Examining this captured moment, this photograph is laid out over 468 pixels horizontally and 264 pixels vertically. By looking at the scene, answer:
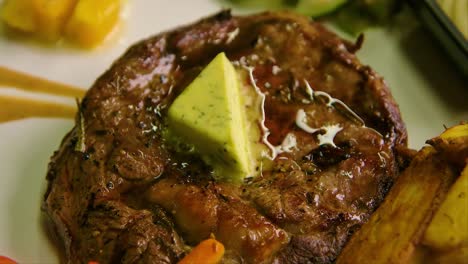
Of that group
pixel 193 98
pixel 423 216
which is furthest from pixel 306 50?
pixel 423 216

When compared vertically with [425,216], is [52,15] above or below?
below

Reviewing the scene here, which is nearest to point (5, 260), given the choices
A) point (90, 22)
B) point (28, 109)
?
point (28, 109)

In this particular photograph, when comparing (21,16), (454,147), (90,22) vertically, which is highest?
(454,147)

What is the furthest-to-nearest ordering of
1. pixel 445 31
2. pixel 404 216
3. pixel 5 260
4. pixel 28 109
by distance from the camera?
pixel 445 31
pixel 28 109
pixel 5 260
pixel 404 216

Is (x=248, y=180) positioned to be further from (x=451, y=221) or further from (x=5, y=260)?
(x=5, y=260)

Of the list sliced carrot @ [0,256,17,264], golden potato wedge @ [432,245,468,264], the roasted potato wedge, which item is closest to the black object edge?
the roasted potato wedge

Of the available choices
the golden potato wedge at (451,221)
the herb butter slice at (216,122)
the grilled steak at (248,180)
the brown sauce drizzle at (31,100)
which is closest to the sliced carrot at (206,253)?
the grilled steak at (248,180)
